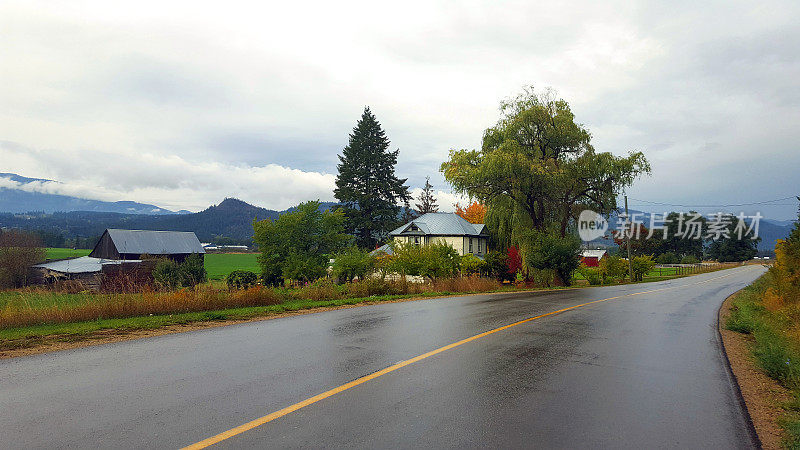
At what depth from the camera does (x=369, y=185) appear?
196 ft

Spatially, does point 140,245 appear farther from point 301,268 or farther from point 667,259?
point 667,259

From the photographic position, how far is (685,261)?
95.4 metres

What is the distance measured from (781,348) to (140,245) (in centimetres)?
6689

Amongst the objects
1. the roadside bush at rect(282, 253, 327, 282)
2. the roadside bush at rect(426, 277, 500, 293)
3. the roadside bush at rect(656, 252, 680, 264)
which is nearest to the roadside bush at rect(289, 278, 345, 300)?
the roadside bush at rect(426, 277, 500, 293)

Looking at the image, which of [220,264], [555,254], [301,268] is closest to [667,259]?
[555,254]

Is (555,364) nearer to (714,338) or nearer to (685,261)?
(714,338)

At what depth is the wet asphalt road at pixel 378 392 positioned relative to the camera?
381 centimetres

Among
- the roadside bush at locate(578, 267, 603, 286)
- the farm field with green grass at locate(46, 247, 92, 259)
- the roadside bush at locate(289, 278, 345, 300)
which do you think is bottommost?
the roadside bush at locate(578, 267, 603, 286)

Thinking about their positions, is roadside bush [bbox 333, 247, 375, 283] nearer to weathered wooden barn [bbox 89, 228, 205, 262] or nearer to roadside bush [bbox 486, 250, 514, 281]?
roadside bush [bbox 486, 250, 514, 281]

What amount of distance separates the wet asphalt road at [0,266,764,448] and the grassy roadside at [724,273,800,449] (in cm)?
52

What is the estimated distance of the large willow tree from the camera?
2978 cm

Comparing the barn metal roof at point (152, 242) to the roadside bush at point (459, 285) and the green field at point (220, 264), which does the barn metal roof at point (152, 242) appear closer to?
the green field at point (220, 264)

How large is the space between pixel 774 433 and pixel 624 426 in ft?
5.52

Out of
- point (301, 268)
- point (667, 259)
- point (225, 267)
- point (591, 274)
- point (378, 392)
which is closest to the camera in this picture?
point (378, 392)
